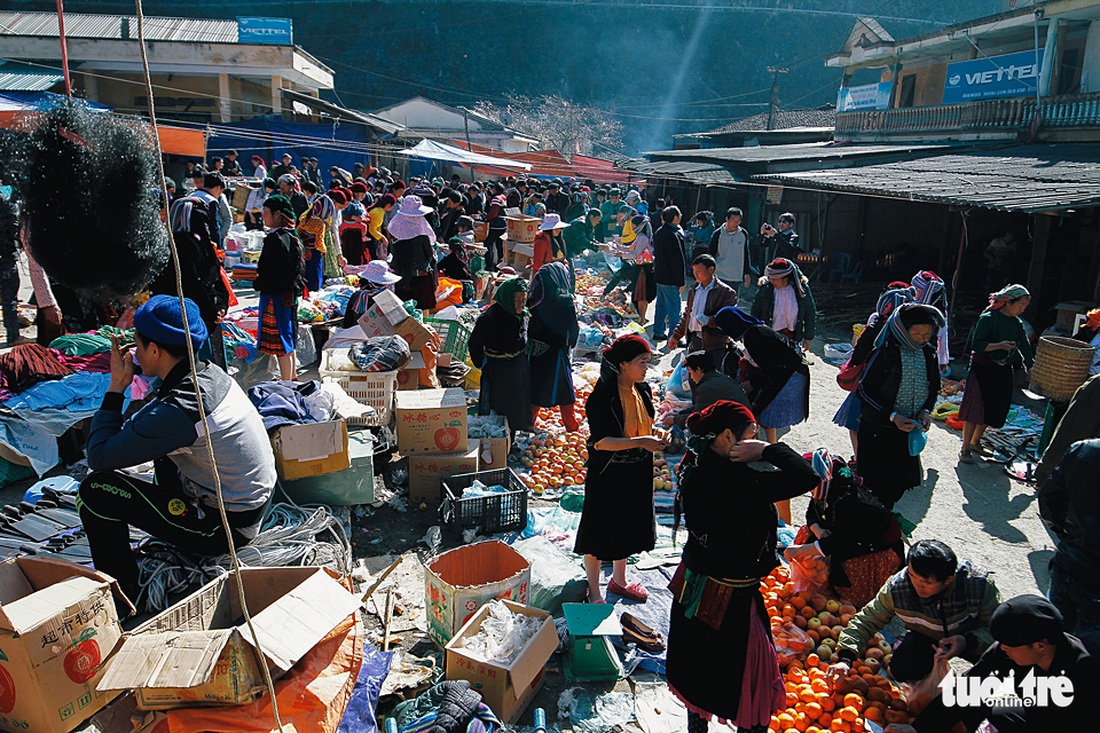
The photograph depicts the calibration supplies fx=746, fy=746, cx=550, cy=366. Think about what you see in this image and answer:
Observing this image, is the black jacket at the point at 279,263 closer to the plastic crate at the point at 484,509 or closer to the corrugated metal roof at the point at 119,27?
the plastic crate at the point at 484,509

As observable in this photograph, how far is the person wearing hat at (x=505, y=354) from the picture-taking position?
6036 mm

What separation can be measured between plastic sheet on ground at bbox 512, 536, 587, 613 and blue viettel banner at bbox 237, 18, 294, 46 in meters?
28.8

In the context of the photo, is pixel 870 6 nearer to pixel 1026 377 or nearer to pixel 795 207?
pixel 795 207

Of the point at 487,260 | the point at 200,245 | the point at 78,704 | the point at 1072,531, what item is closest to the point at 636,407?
the point at 1072,531

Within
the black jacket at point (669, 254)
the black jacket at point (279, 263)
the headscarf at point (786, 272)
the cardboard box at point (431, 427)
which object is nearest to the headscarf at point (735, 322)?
the headscarf at point (786, 272)

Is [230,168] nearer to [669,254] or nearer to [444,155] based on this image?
[444,155]

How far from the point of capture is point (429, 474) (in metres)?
5.66

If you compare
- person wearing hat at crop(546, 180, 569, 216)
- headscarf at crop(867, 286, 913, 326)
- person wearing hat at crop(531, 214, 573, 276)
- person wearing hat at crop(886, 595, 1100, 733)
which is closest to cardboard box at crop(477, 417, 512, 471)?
headscarf at crop(867, 286, 913, 326)

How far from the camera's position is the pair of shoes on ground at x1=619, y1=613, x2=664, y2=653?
13.3 ft

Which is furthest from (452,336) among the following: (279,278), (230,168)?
(230,168)

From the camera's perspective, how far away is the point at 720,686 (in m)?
3.05

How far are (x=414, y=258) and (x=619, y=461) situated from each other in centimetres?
547

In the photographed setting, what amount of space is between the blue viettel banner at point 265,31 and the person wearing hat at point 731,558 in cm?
3028

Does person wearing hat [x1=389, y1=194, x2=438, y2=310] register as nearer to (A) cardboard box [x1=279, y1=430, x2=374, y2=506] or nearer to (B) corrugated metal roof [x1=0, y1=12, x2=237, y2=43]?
(A) cardboard box [x1=279, y1=430, x2=374, y2=506]
